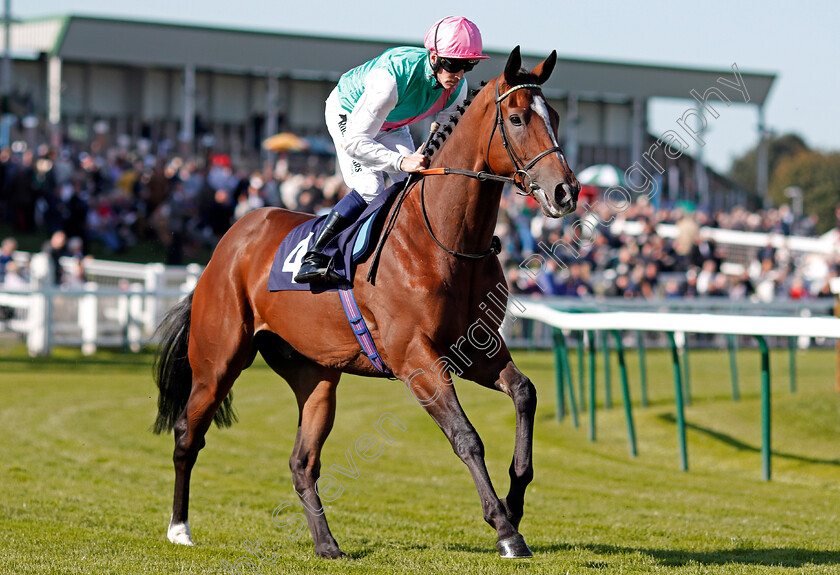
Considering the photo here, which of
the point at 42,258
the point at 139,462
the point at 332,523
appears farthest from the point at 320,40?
the point at 332,523

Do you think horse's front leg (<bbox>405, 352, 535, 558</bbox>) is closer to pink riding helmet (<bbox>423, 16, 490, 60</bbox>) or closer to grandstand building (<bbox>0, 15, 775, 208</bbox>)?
pink riding helmet (<bbox>423, 16, 490, 60</bbox>)

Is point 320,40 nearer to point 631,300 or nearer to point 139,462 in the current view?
point 631,300

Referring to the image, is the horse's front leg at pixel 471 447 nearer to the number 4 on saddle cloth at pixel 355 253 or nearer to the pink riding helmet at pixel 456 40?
the number 4 on saddle cloth at pixel 355 253

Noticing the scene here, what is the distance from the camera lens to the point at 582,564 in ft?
13.9

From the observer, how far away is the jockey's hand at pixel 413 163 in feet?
14.2

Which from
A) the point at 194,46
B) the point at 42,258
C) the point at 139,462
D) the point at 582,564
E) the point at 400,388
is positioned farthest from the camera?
the point at 194,46

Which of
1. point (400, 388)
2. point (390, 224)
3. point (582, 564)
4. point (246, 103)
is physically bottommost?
point (400, 388)

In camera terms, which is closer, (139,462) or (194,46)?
(139,462)

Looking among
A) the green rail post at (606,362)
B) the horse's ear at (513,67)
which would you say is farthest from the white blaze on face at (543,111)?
the green rail post at (606,362)

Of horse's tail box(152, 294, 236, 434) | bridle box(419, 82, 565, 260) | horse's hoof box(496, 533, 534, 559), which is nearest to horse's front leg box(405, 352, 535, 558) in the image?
horse's hoof box(496, 533, 534, 559)

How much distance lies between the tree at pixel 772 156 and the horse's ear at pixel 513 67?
81.1 metres

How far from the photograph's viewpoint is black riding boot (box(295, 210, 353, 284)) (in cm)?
454

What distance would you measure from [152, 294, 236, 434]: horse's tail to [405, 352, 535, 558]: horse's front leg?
1.84 metres

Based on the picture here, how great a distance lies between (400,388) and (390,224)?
25.3 ft
